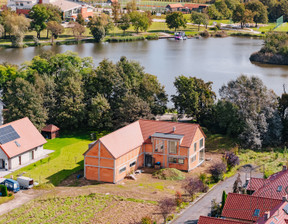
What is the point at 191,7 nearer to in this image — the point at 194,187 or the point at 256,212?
the point at 194,187

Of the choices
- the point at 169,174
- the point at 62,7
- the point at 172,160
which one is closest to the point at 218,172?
the point at 169,174

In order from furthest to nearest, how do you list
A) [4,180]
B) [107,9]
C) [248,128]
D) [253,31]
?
[107,9], [253,31], [248,128], [4,180]

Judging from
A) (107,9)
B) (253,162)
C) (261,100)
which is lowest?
(253,162)

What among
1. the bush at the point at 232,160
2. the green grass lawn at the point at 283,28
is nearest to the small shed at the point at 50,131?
the bush at the point at 232,160

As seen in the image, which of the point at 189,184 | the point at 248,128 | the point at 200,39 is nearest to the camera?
the point at 189,184

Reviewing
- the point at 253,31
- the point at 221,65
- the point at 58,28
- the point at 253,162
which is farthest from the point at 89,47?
the point at 253,162

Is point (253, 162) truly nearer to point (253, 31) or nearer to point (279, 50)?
point (279, 50)
